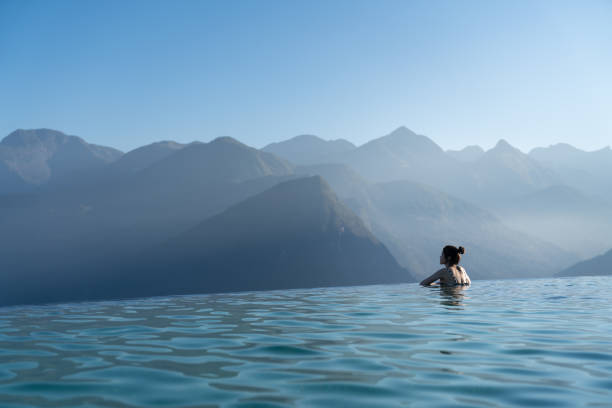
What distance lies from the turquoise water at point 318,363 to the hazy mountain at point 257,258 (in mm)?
103742

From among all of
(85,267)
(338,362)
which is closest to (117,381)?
(338,362)

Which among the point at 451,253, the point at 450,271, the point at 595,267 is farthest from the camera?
the point at 595,267

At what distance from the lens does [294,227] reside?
122 meters

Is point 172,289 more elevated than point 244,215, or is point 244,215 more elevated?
point 244,215

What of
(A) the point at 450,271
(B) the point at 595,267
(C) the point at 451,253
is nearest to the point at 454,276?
(A) the point at 450,271

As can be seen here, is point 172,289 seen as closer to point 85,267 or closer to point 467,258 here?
point 85,267

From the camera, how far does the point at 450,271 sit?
16406 millimetres

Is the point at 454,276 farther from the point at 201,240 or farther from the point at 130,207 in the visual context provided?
the point at 130,207

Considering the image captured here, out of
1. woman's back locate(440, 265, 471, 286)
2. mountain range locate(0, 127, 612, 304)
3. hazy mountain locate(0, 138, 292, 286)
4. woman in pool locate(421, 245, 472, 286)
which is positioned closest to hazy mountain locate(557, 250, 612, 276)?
mountain range locate(0, 127, 612, 304)

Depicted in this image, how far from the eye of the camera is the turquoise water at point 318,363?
451cm

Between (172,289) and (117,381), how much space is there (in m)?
117

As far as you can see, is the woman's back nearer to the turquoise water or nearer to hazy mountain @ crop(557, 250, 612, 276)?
the turquoise water

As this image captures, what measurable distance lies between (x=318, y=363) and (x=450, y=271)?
37.8 ft

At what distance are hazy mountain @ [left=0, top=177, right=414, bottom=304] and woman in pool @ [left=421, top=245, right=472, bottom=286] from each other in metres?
96.5
